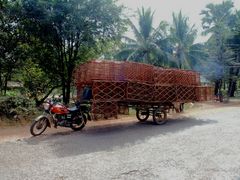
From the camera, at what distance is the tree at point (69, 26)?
13648 mm

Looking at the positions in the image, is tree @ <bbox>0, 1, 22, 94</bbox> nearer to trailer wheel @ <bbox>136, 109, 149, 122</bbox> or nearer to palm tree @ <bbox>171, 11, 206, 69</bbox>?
trailer wheel @ <bbox>136, 109, 149, 122</bbox>

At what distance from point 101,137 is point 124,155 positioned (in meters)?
2.31

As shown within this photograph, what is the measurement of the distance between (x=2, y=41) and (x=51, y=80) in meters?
3.86

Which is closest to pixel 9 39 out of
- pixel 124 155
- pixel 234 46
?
pixel 124 155

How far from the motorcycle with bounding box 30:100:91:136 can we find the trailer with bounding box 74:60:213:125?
0.59m

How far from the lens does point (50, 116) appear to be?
32.2 feet

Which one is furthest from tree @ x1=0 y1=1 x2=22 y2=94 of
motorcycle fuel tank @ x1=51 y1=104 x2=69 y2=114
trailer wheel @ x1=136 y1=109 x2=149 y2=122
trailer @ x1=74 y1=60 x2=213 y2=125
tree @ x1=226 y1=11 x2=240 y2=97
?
tree @ x1=226 y1=11 x2=240 y2=97

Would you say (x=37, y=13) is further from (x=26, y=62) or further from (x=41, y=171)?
(x=41, y=171)

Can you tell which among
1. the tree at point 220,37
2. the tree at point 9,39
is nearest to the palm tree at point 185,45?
the tree at point 220,37

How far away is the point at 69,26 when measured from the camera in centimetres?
1402

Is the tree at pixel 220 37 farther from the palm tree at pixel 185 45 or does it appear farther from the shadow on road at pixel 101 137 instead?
the shadow on road at pixel 101 137

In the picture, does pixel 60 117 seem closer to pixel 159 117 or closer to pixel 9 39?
pixel 159 117

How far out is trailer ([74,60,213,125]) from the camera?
407 inches

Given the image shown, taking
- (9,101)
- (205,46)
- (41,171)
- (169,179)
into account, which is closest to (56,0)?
(9,101)
